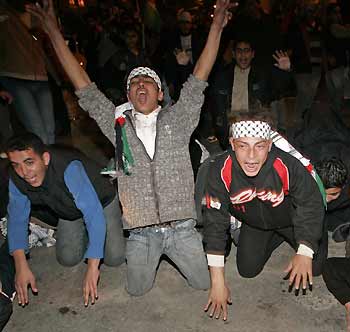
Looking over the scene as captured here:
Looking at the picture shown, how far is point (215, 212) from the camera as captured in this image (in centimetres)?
293

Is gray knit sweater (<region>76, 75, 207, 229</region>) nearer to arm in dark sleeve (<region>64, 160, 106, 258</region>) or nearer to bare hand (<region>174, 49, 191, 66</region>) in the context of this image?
arm in dark sleeve (<region>64, 160, 106, 258</region>)

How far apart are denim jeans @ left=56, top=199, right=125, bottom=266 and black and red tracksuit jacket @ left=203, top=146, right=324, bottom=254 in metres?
0.83

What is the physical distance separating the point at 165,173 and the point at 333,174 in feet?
3.50

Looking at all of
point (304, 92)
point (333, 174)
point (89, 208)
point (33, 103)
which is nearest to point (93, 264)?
point (89, 208)

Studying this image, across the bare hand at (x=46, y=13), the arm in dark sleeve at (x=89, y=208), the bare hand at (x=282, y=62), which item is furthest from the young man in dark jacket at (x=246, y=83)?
the arm in dark sleeve at (x=89, y=208)

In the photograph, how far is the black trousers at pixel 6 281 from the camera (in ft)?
9.61

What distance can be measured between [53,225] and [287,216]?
70.5 inches

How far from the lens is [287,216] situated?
121 inches

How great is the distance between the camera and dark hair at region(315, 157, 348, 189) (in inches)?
118

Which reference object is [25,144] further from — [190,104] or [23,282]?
[190,104]

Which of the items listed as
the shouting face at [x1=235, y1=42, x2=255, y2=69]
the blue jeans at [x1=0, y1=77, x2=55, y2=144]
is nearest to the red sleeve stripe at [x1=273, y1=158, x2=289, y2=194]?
the shouting face at [x1=235, y1=42, x2=255, y2=69]

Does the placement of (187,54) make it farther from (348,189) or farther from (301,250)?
(301,250)

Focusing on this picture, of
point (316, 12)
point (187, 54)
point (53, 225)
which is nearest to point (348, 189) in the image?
point (53, 225)

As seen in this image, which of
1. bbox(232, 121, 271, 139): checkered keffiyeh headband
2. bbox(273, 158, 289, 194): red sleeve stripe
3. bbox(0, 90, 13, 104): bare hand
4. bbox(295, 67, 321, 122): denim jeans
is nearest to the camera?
bbox(232, 121, 271, 139): checkered keffiyeh headband
